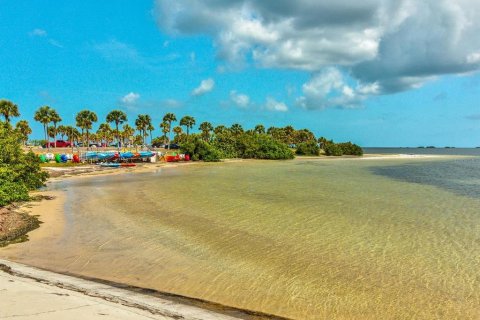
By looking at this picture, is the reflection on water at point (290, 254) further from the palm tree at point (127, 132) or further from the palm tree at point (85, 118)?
the palm tree at point (127, 132)

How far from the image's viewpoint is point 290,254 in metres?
13.3

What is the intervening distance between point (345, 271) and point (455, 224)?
1040 centimetres

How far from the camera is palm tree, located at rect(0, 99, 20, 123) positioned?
245ft

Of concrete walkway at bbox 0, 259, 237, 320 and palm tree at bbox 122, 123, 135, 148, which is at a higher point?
palm tree at bbox 122, 123, 135, 148

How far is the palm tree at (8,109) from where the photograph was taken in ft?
245

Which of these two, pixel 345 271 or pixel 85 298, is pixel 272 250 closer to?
pixel 345 271

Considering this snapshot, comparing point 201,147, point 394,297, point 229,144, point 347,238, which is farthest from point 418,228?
point 229,144

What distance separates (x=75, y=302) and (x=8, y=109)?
270 ft

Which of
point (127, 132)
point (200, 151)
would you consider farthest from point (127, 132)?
point (200, 151)

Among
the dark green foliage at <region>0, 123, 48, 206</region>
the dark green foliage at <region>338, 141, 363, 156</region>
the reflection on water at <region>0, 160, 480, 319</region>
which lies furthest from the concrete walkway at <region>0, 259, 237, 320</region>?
the dark green foliage at <region>338, 141, 363, 156</region>

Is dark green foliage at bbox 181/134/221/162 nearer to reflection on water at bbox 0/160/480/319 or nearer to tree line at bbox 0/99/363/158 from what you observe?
tree line at bbox 0/99/363/158

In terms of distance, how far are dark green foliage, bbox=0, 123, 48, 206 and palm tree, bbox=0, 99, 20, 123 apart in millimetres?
54857

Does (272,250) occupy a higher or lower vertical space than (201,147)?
lower

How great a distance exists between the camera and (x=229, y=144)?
111 m
